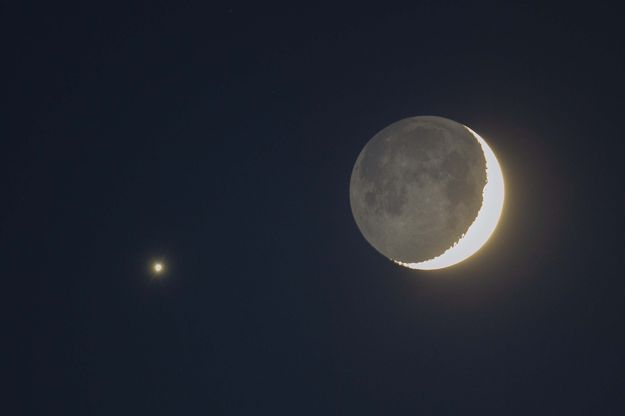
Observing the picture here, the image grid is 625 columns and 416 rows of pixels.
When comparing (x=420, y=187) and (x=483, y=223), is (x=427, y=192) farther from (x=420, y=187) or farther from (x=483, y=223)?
(x=483, y=223)

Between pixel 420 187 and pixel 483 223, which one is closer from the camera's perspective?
pixel 420 187

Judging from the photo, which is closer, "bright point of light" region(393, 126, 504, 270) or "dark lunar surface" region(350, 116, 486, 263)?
"dark lunar surface" region(350, 116, 486, 263)

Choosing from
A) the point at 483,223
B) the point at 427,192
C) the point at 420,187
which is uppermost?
the point at 420,187

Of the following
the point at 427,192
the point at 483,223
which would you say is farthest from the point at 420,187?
the point at 483,223

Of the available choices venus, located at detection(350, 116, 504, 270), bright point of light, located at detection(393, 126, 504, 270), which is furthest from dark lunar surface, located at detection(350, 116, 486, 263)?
bright point of light, located at detection(393, 126, 504, 270)

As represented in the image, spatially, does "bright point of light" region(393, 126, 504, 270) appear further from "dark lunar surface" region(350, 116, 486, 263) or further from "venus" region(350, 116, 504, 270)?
"dark lunar surface" region(350, 116, 486, 263)

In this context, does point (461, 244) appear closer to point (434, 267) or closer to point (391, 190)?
point (434, 267)

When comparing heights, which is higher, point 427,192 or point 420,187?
point 420,187

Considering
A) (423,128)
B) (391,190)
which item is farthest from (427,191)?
(423,128)
